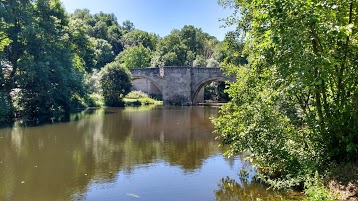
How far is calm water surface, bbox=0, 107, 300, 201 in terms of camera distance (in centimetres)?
820

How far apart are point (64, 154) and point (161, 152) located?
3.48 metres

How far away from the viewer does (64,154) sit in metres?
12.7

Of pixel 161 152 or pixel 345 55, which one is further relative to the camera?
pixel 161 152

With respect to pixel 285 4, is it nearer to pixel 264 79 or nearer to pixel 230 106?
pixel 264 79

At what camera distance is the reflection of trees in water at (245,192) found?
7.52 m

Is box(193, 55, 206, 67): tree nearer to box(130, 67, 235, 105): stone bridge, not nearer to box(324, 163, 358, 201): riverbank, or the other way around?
box(130, 67, 235, 105): stone bridge

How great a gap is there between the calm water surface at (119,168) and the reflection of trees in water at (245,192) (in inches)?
0.9

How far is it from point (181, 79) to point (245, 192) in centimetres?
3593

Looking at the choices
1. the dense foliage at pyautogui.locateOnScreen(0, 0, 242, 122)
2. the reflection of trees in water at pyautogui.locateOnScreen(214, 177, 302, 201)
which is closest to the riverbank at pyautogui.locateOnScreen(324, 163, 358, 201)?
the reflection of trees in water at pyautogui.locateOnScreen(214, 177, 302, 201)

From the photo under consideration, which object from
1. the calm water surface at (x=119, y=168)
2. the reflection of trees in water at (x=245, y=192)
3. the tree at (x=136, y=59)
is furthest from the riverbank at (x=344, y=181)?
the tree at (x=136, y=59)

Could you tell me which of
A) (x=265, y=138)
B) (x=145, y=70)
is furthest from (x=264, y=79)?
(x=145, y=70)

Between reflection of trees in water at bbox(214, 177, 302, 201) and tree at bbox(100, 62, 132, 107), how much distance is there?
103 ft

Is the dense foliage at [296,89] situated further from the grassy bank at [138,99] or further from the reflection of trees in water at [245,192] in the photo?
the grassy bank at [138,99]

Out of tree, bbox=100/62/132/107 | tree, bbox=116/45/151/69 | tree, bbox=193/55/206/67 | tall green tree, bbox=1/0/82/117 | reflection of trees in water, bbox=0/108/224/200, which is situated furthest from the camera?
tree, bbox=116/45/151/69
